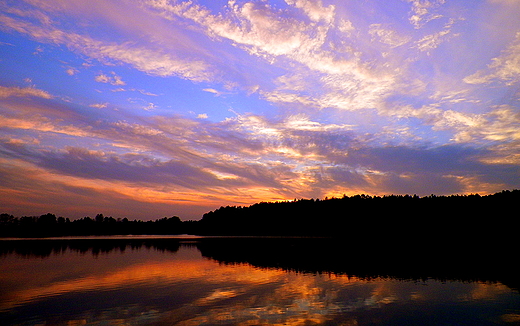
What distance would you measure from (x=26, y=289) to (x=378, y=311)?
3149 centimetres

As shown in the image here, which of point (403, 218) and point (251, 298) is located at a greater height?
point (403, 218)

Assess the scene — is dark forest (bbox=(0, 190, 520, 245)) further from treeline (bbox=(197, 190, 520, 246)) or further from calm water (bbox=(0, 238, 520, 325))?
calm water (bbox=(0, 238, 520, 325))

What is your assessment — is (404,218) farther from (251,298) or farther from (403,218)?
(251,298)

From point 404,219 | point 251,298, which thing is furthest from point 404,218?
point 251,298

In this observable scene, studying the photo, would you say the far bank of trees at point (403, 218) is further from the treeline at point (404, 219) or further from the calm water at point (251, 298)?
the calm water at point (251, 298)

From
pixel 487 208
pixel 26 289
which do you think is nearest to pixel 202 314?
pixel 26 289

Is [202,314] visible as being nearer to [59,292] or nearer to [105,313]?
[105,313]

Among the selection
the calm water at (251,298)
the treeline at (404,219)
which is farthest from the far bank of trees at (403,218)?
the calm water at (251,298)

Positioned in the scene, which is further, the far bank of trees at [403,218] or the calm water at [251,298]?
the far bank of trees at [403,218]

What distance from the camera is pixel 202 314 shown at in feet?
72.5

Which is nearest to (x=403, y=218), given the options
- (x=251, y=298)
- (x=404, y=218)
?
(x=404, y=218)

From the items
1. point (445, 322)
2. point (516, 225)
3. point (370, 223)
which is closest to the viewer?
point (445, 322)

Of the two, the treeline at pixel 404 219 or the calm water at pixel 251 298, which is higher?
the treeline at pixel 404 219

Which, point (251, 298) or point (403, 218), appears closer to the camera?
point (251, 298)
